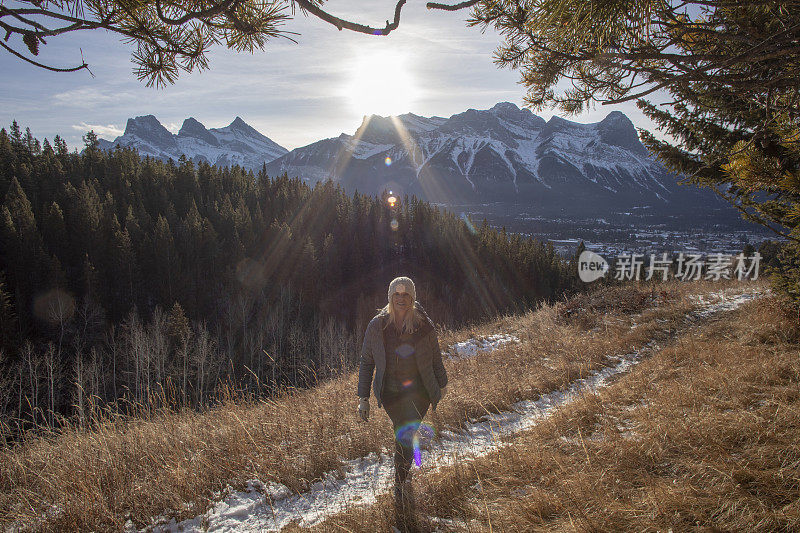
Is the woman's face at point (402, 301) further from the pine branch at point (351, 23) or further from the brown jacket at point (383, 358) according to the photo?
the pine branch at point (351, 23)

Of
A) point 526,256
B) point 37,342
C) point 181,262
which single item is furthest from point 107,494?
point 526,256

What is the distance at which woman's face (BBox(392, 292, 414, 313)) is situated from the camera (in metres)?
3.92

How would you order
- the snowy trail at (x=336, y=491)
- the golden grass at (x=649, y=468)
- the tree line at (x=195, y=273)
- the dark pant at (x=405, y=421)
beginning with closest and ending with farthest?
the golden grass at (x=649, y=468) → the snowy trail at (x=336, y=491) → the dark pant at (x=405, y=421) → the tree line at (x=195, y=273)

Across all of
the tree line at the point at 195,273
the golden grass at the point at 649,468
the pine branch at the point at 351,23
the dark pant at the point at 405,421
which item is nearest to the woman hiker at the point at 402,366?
the dark pant at the point at 405,421

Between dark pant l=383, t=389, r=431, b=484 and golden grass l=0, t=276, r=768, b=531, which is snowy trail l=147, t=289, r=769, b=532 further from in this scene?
dark pant l=383, t=389, r=431, b=484

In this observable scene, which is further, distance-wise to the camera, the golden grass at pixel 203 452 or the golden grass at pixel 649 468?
the golden grass at pixel 203 452

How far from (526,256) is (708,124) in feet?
208

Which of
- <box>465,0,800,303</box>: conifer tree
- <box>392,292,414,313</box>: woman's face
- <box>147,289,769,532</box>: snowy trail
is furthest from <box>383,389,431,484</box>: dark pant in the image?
<box>465,0,800,303</box>: conifer tree

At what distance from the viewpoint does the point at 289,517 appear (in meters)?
3.76

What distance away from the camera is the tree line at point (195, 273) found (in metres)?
33.5

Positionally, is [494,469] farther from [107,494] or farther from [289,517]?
[107,494]

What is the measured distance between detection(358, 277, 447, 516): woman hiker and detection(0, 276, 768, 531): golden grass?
2.13ft

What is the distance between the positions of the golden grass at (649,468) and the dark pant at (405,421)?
32 centimetres

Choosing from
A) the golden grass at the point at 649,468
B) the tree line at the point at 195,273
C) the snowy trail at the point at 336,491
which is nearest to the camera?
the golden grass at the point at 649,468
